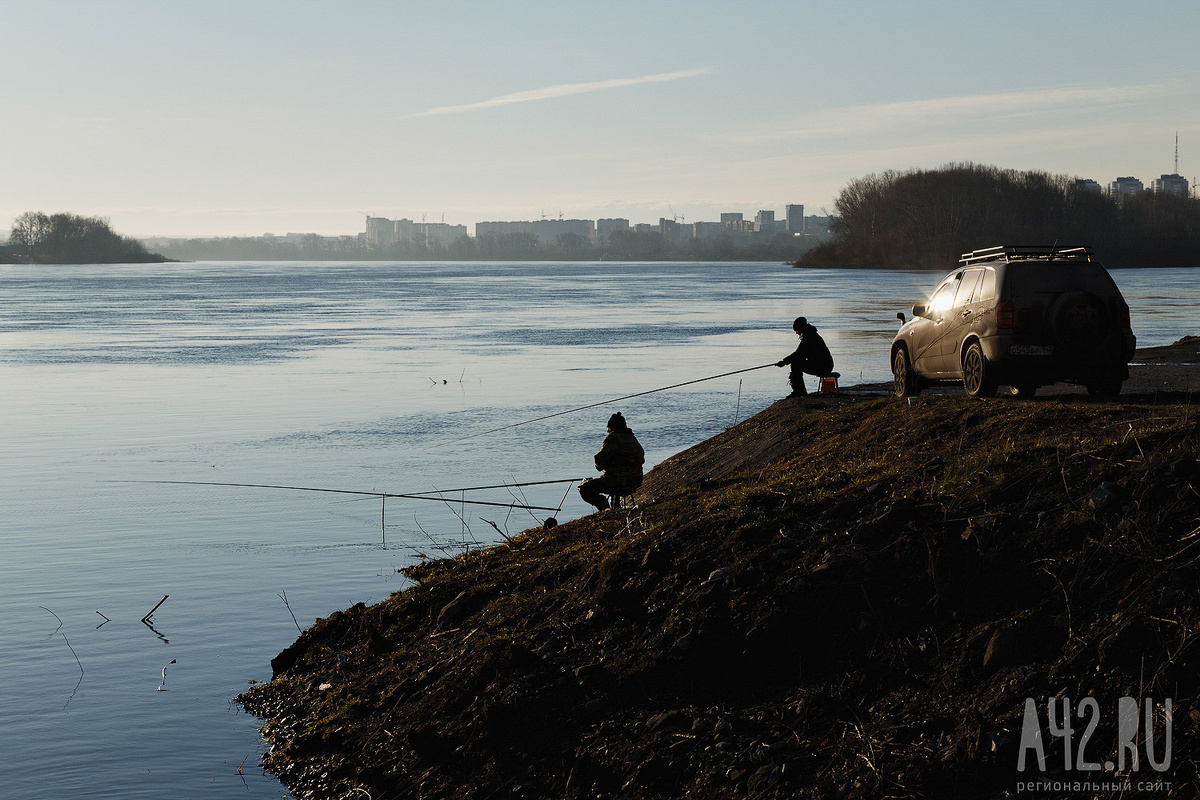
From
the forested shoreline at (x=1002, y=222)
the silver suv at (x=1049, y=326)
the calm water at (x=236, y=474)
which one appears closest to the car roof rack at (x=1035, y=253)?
the silver suv at (x=1049, y=326)

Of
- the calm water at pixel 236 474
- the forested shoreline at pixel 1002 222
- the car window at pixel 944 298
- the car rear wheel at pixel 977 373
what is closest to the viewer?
the calm water at pixel 236 474

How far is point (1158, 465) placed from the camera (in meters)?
A: 7.22

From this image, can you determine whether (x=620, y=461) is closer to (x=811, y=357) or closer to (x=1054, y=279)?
(x=1054, y=279)

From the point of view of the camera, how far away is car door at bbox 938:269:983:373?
13781mm

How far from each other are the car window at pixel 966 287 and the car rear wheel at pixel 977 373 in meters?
0.66

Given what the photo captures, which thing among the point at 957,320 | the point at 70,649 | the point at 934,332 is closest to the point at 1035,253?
the point at 957,320

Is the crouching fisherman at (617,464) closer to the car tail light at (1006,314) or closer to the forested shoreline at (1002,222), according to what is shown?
the car tail light at (1006,314)

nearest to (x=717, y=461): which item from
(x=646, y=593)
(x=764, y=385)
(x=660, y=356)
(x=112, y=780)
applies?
(x=646, y=593)

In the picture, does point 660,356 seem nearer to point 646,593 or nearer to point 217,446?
point 217,446

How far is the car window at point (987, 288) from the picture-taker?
13141 millimetres

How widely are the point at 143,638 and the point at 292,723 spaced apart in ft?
9.70

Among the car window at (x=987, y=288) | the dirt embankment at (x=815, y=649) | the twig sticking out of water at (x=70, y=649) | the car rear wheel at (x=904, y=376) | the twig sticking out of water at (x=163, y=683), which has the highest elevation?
the car window at (x=987, y=288)

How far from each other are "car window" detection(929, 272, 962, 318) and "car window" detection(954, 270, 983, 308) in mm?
137

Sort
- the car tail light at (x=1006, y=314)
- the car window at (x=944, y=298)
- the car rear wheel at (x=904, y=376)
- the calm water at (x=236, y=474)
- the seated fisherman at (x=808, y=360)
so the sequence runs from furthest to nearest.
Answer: the seated fisherman at (x=808, y=360) → the car rear wheel at (x=904, y=376) → the car window at (x=944, y=298) → the car tail light at (x=1006, y=314) → the calm water at (x=236, y=474)
